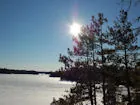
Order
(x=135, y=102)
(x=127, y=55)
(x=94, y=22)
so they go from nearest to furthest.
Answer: (x=127, y=55)
(x=135, y=102)
(x=94, y=22)

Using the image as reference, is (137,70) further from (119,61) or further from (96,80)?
(96,80)

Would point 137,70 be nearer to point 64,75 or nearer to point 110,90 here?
point 110,90

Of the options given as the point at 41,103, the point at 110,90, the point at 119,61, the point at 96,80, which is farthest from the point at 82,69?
the point at 41,103

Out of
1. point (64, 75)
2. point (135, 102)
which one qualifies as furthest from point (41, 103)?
point (135, 102)

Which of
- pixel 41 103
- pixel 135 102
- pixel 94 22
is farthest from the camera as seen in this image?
pixel 41 103

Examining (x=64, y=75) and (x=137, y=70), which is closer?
(x=137, y=70)

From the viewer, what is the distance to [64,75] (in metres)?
23.3

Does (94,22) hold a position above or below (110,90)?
above

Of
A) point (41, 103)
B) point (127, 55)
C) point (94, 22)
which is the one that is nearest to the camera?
point (127, 55)

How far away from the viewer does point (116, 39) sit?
1906 cm

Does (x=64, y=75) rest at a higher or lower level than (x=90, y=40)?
lower

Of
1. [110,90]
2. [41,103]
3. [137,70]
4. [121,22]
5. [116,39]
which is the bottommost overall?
[41,103]

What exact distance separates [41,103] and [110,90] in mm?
38091

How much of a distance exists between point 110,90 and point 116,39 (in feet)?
19.4
